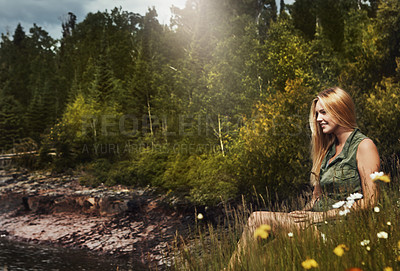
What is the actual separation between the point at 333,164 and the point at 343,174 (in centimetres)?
28

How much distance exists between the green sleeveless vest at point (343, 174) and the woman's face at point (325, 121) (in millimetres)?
150

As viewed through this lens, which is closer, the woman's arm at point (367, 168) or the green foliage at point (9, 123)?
the woman's arm at point (367, 168)

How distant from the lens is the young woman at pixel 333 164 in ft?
8.31

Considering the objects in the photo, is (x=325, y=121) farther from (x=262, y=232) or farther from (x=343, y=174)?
(x=262, y=232)

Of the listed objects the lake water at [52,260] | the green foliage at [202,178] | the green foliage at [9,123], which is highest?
the green foliage at [9,123]

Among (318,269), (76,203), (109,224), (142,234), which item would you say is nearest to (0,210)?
(76,203)

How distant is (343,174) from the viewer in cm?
267

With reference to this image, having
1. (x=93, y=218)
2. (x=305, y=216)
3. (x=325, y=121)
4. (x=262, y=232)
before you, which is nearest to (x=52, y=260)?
(x=93, y=218)

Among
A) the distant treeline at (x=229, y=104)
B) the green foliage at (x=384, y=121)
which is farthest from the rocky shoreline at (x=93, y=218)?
the green foliage at (x=384, y=121)

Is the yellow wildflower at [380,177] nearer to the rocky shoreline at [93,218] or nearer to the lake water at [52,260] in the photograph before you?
the rocky shoreline at [93,218]

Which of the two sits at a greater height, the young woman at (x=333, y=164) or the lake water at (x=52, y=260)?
the young woman at (x=333, y=164)

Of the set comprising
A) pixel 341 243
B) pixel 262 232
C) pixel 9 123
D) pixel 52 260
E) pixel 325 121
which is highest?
pixel 9 123

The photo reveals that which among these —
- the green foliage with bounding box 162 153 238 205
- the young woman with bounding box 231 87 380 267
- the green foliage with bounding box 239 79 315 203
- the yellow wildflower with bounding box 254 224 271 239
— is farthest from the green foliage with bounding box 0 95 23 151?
the yellow wildflower with bounding box 254 224 271 239

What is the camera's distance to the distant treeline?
11109 mm
